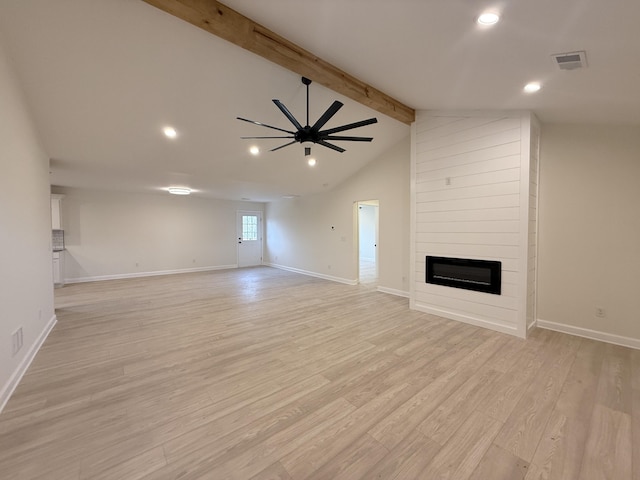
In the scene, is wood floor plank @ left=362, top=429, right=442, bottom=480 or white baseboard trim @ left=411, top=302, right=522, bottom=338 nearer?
wood floor plank @ left=362, top=429, right=442, bottom=480

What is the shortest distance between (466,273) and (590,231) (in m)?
1.55

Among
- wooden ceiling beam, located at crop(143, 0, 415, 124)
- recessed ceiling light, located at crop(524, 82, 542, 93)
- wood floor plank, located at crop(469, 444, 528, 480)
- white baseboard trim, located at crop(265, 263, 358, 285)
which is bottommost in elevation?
wood floor plank, located at crop(469, 444, 528, 480)

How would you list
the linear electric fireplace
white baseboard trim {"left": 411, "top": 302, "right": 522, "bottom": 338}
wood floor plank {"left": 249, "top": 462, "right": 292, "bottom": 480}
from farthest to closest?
the linear electric fireplace < white baseboard trim {"left": 411, "top": 302, "right": 522, "bottom": 338} < wood floor plank {"left": 249, "top": 462, "right": 292, "bottom": 480}

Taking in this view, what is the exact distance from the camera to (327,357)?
2.96 meters

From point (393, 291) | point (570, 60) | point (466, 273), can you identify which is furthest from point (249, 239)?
point (570, 60)

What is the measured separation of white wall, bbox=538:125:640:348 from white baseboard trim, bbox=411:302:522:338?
713 millimetres

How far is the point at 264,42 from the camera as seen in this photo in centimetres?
257

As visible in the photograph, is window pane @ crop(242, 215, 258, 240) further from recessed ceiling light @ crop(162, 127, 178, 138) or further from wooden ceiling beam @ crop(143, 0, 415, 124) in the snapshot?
wooden ceiling beam @ crop(143, 0, 415, 124)

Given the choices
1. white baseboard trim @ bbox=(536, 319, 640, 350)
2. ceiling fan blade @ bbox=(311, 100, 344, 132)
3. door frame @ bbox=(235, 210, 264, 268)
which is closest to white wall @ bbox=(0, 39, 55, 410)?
ceiling fan blade @ bbox=(311, 100, 344, 132)

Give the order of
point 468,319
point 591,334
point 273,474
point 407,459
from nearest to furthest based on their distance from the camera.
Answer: point 273,474 → point 407,459 → point 591,334 → point 468,319

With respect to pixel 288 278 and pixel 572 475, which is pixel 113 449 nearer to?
pixel 572 475

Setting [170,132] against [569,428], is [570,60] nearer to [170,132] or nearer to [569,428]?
[569,428]

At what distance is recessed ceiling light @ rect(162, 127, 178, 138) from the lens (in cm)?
400

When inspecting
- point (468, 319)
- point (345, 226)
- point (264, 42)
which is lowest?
point (468, 319)
